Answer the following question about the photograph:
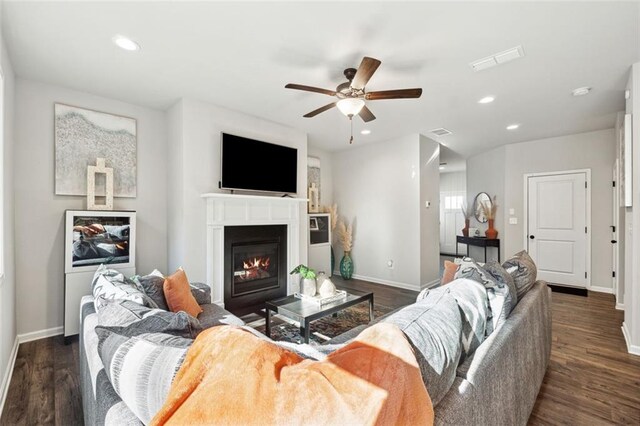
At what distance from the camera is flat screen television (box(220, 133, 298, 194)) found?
356cm

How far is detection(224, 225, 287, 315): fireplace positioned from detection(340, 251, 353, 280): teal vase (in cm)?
168

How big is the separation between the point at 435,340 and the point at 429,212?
4278mm

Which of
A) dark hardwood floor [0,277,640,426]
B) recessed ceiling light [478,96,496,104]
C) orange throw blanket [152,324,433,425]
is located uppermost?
recessed ceiling light [478,96,496,104]

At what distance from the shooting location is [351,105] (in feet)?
8.43

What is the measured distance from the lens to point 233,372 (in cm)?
65

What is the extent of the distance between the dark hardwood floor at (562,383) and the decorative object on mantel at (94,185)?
4.46ft

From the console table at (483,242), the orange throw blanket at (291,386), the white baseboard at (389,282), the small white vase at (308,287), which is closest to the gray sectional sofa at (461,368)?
the orange throw blanket at (291,386)

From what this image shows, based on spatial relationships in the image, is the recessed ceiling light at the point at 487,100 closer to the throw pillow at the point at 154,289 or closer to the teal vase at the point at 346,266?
the teal vase at the point at 346,266

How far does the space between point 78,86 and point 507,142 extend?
20.5 ft

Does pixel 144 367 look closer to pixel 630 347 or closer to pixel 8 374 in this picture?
pixel 8 374

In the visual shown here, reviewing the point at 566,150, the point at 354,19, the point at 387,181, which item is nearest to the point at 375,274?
the point at 387,181

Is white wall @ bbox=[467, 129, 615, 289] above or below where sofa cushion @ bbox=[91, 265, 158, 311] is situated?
above

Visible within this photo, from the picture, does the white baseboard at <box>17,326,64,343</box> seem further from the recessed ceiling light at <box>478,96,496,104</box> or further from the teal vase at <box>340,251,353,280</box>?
the recessed ceiling light at <box>478,96,496,104</box>

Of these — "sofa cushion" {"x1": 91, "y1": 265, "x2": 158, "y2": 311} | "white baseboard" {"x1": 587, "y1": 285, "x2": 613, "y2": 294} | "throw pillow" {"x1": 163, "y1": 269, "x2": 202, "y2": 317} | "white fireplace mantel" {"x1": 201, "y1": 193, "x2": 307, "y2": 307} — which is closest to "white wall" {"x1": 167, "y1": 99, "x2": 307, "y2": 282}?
"white fireplace mantel" {"x1": 201, "y1": 193, "x2": 307, "y2": 307}
